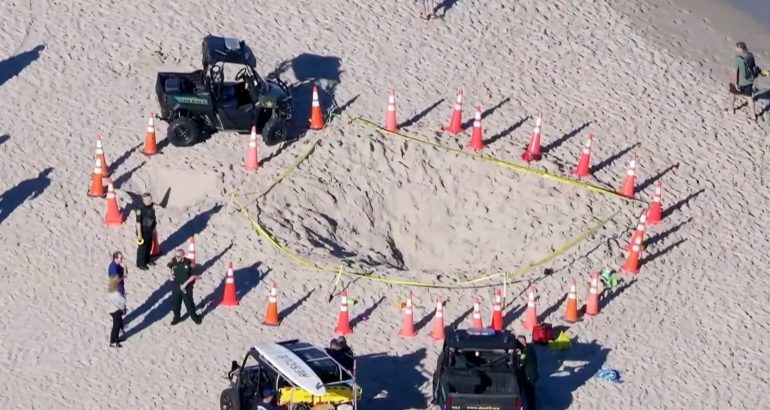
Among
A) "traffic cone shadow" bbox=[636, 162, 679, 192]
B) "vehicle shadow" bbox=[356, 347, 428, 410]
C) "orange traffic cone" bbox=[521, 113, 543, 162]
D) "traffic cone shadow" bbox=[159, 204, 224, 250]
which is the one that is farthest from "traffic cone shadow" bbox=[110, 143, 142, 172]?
"traffic cone shadow" bbox=[636, 162, 679, 192]

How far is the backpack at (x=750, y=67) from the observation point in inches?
1391

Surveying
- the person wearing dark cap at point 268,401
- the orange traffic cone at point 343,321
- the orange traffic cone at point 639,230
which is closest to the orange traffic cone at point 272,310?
the orange traffic cone at point 343,321

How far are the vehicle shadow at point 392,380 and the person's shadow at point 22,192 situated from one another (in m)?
6.24

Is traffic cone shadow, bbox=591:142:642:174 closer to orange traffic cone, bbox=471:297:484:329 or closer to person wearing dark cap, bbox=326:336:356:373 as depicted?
orange traffic cone, bbox=471:297:484:329

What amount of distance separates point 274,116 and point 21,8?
237 inches

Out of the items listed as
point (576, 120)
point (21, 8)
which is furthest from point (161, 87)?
point (576, 120)

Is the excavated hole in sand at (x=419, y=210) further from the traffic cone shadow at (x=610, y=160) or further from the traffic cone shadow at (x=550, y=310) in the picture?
the traffic cone shadow at (x=550, y=310)

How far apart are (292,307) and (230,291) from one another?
3.16ft

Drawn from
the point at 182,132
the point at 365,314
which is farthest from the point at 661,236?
the point at 182,132

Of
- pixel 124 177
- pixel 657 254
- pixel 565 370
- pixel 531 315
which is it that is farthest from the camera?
pixel 124 177

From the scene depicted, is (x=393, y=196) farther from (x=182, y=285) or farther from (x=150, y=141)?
(x=182, y=285)

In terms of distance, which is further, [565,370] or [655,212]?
[655,212]

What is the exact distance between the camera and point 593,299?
30.4 metres

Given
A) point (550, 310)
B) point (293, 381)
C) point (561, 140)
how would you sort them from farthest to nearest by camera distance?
1. point (561, 140)
2. point (550, 310)
3. point (293, 381)
